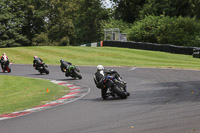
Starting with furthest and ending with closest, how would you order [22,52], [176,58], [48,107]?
[22,52] → [176,58] → [48,107]

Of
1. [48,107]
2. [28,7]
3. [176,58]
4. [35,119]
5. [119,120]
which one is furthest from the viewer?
[28,7]

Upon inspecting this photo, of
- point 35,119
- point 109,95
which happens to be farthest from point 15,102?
point 35,119

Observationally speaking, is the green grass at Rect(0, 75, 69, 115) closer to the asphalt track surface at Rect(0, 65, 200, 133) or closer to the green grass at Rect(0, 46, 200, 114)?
the green grass at Rect(0, 46, 200, 114)

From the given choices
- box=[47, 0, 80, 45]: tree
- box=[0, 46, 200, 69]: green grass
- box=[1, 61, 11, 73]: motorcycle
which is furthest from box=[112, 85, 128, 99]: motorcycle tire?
box=[47, 0, 80, 45]: tree

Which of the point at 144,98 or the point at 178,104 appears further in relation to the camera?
the point at 144,98

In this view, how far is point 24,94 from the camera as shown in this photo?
1723 centimetres

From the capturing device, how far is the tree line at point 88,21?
57000 mm

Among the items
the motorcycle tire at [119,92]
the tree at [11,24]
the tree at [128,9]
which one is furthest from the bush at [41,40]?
the motorcycle tire at [119,92]

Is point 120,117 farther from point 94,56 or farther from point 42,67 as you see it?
point 94,56

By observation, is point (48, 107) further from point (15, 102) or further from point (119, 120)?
point (119, 120)

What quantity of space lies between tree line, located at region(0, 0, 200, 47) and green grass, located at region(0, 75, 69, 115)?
3577cm

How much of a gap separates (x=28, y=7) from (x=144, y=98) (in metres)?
67.2

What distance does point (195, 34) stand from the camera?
53438mm

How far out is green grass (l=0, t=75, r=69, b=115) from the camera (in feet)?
45.3
